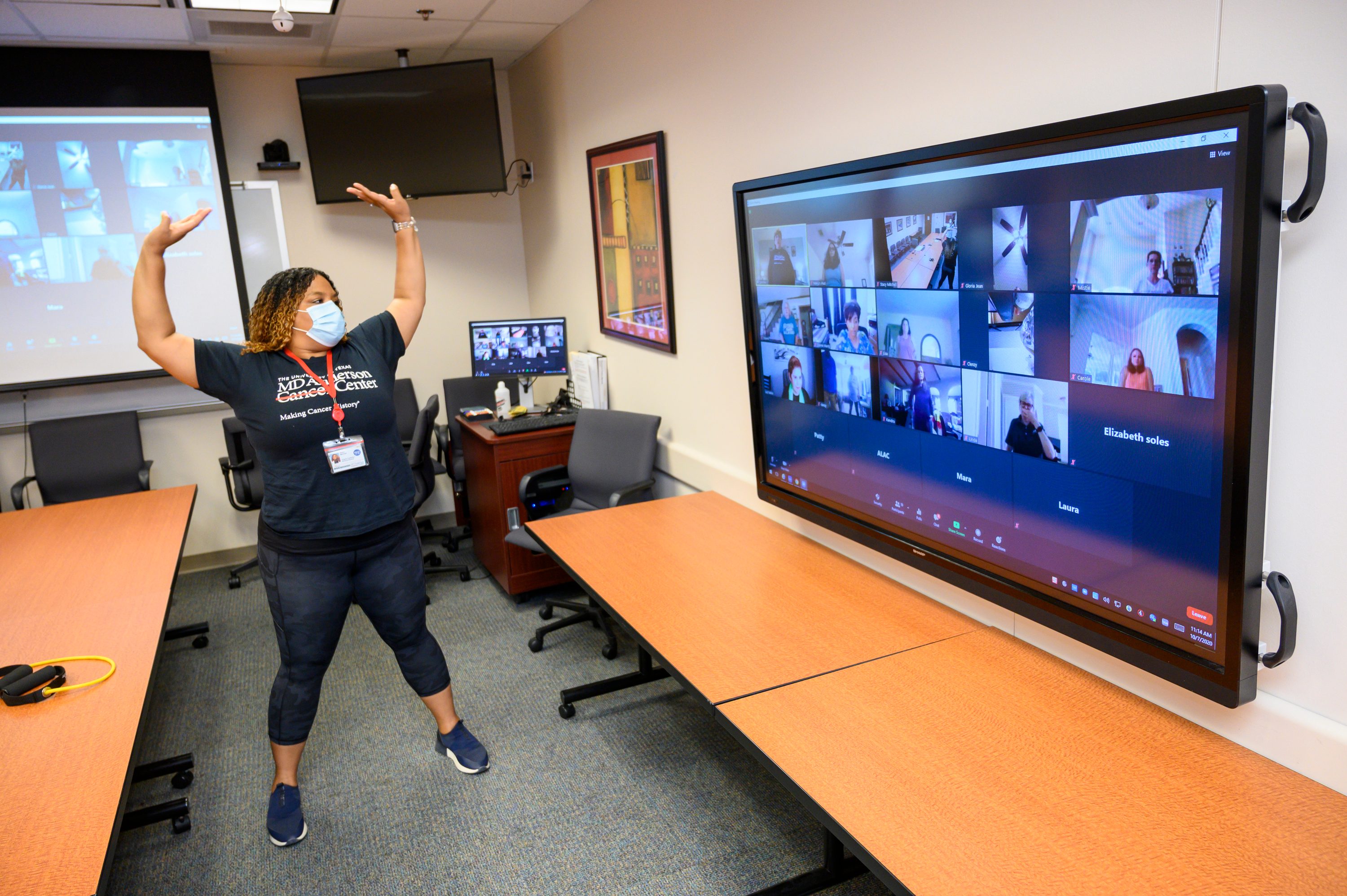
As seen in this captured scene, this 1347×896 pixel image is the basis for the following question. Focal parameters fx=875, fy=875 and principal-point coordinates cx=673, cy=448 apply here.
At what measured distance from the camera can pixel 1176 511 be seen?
4.83 ft

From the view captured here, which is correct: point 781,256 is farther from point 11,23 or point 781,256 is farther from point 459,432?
point 11,23

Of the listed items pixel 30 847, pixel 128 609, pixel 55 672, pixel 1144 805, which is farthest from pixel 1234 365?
pixel 128 609

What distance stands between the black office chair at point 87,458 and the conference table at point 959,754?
3.36m

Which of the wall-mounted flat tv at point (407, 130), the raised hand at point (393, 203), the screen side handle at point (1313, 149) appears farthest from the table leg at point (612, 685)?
the wall-mounted flat tv at point (407, 130)

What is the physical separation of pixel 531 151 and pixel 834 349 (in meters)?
3.32

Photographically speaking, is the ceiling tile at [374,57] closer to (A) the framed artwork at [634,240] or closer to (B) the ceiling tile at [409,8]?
(B) the ceiling tile at [409,8]

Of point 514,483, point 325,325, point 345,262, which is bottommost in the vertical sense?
point 514,483

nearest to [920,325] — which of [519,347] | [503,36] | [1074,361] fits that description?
[1074,361]

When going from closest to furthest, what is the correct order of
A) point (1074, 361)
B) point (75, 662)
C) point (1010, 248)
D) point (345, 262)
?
point (1074, 361) < point (1010, 248) < point (75, 662) < point (345, 262)

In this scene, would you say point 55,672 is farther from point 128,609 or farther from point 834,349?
point 834,349

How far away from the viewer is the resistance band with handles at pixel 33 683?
1.95 metres

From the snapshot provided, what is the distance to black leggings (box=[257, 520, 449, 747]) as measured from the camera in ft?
7.98

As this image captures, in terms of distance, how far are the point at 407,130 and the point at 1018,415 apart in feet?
12.9

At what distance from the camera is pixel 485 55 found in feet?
15.9
